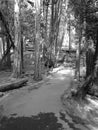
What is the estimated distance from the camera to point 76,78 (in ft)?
48.8

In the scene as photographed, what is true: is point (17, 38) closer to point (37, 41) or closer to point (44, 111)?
point (37, 41)

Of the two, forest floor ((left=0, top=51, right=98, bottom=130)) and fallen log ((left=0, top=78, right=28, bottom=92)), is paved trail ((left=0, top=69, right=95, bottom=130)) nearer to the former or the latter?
forest floor ((left=0, top=51, right=98, bottom=130))

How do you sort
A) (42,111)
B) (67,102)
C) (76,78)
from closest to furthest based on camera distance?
1. (42,111)
2. (67,102)
3. (76,78)

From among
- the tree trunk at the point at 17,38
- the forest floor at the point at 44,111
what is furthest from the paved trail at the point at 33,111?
the tree trunk at the point at 17,38

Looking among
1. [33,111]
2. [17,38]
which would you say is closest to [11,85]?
[33,111]

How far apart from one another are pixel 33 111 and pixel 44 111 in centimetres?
51

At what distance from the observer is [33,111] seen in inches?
317

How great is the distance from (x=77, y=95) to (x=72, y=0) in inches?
258

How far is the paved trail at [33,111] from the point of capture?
689cm

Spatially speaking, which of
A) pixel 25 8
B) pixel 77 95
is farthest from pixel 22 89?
pixel 25 8

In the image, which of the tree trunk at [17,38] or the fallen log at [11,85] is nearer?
the fallen log at [11,85]

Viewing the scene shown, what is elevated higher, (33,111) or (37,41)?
(37,41)

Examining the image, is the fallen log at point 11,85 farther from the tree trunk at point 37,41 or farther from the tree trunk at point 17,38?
the tree trunk at point 37,41

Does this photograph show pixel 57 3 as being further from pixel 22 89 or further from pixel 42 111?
pixel 42 111
